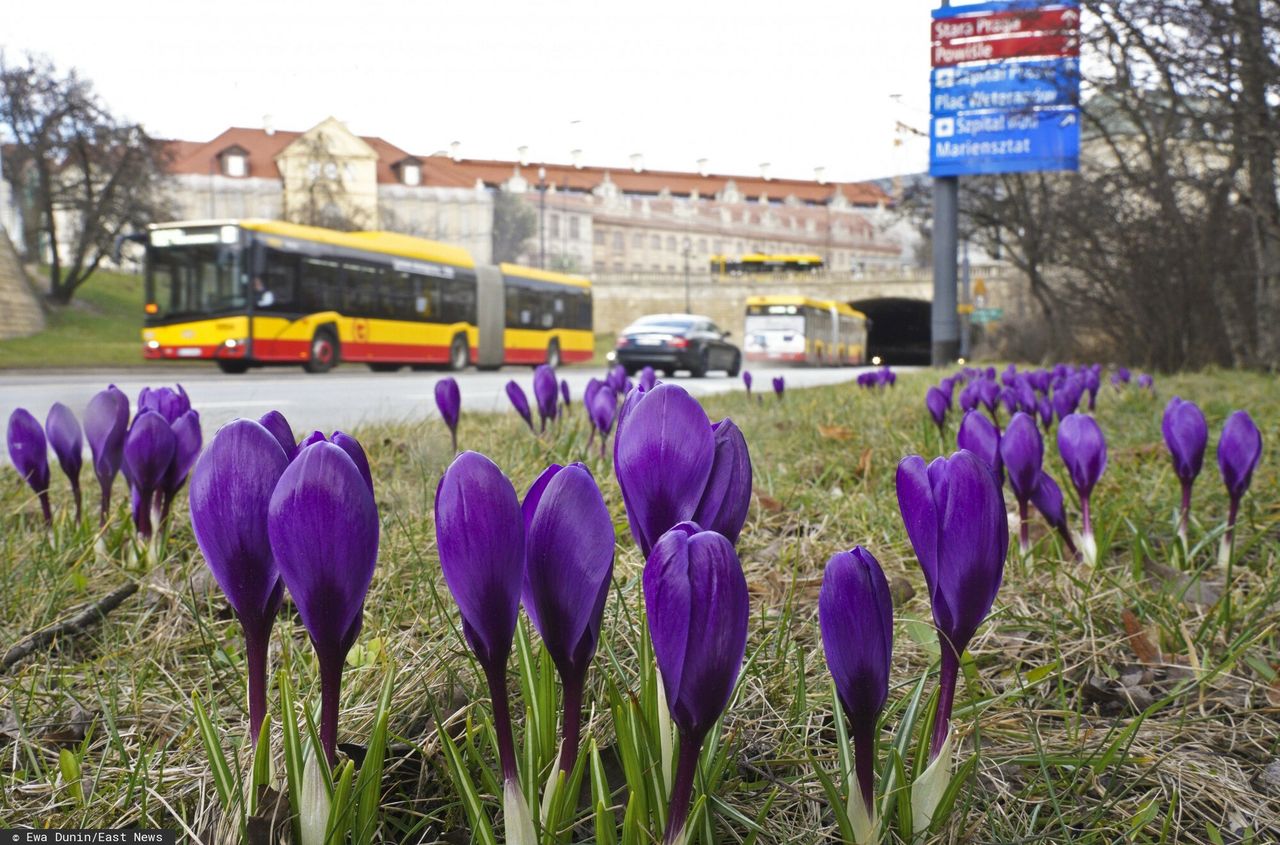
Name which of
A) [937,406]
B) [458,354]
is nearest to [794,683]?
[937,406]

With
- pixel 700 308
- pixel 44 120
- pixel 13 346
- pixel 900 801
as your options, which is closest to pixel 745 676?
pixel 900 801

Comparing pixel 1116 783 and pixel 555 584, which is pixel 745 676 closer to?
pixel 1116 783

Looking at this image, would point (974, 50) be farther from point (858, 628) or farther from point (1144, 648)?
point (858, 628)

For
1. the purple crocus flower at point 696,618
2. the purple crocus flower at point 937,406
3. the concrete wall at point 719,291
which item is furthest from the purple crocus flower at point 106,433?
the concrete wall at point 719,291

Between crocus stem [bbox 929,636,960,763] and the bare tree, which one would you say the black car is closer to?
crocus stem [bbox 929,636,960,763]

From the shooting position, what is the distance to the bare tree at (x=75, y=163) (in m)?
33.9

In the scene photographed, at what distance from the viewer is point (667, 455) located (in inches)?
35.4

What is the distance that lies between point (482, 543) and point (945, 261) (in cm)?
1871

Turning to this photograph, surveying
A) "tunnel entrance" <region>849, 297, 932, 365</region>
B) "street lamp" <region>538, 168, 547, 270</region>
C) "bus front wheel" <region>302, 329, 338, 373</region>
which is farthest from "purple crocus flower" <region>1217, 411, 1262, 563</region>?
"tunnel entrance" <region>849, 297, 932, 365</region>

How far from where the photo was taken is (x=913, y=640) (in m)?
1.64

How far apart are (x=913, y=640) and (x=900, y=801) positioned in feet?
2.51

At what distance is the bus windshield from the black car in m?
7.19

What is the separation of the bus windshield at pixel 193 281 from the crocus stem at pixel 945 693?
1750cm

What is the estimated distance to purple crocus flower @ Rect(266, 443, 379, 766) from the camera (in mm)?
748
